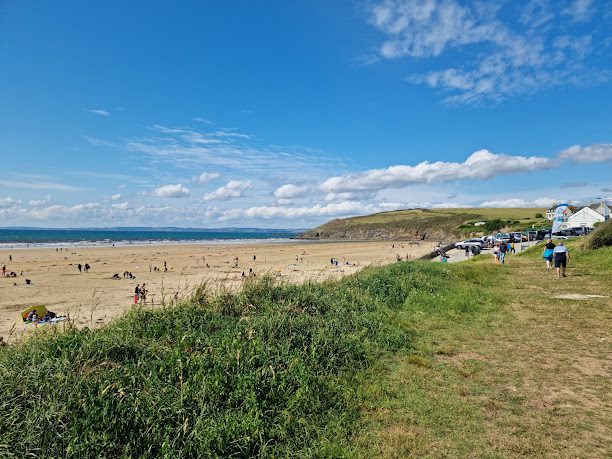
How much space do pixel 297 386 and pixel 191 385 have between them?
1.45 meters

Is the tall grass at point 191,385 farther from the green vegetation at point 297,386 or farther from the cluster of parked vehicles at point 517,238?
the cluster of parked vehicles at point 517,238

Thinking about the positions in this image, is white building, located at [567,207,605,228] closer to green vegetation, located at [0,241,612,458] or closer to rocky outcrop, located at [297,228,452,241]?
rocky outcrop, located at [297,228,452,241]

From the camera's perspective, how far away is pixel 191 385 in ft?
15.5

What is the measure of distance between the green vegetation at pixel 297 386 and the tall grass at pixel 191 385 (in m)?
0.02

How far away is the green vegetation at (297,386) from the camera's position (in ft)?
13.2

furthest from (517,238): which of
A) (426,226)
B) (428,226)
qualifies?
(426,226)

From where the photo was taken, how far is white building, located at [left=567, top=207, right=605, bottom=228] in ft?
179

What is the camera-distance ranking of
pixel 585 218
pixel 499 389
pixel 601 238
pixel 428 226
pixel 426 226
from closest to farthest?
pixel 499 389 < pixel 601 238 < pixel 585 218 < pixel 428 226 < pixel 426 226

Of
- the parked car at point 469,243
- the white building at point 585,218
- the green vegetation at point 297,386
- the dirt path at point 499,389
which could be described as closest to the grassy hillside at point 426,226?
the white building at point 585,218

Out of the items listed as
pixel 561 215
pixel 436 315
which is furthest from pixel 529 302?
pixel 561 215

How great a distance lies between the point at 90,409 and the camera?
405 centimetres

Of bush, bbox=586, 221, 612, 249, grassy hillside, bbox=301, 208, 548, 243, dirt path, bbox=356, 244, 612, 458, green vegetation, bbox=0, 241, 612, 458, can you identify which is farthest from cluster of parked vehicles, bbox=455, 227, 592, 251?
green vegetation, bbox=0, 241, 612, 458

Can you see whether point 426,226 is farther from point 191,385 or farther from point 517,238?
point 191,385

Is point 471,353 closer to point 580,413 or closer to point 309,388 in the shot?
point 580,413
